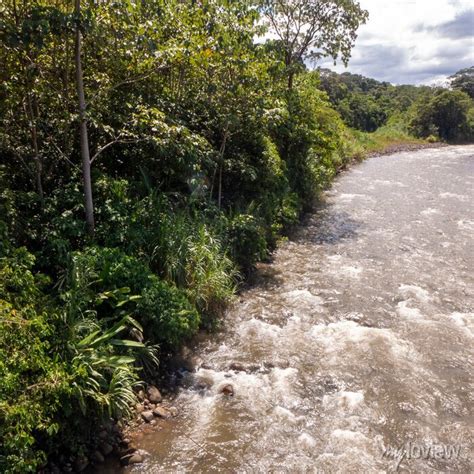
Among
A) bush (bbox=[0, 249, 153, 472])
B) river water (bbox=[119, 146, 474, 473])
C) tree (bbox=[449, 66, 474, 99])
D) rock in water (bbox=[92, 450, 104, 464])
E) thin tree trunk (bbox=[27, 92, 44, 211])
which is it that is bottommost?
river water (bbox=[119, 146, 474, 473])

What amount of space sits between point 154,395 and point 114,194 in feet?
11.8

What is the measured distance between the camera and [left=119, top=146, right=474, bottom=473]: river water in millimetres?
5168

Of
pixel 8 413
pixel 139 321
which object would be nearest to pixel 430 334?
pixel 139 321

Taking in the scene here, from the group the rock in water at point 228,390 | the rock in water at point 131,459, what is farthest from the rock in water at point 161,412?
the rock in water at point 228,390

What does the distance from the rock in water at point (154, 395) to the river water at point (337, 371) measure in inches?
13.3

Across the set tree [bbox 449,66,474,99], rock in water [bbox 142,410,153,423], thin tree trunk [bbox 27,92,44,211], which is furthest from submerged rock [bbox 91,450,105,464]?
tree [bbox 449,66,474,99]

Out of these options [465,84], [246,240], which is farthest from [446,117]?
[246,240]

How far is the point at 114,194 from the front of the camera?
7.59 metres

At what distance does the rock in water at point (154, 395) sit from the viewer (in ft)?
19.5

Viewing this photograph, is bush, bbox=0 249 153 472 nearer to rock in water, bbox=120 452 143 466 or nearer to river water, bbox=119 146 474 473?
rock in water, bbox=120 452 143 466

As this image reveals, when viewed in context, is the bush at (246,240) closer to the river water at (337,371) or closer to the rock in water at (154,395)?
the river water at (337,371)

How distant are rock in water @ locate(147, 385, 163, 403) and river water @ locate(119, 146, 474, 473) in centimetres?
34

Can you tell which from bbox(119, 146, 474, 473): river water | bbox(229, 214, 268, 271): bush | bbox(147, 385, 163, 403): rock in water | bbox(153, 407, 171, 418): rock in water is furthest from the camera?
bbox(229, 214, 268, 271): bush

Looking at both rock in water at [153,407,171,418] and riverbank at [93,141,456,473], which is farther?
rock in water at [153,407,171,418]
